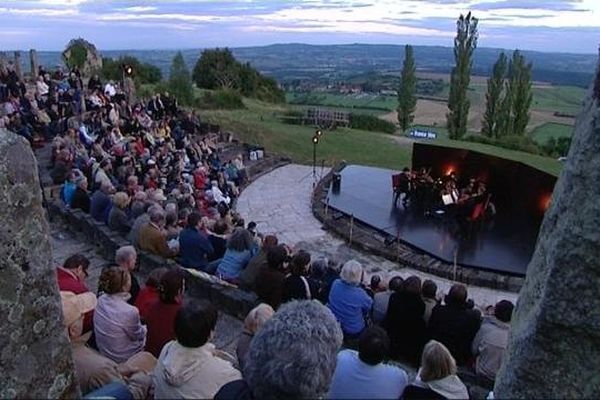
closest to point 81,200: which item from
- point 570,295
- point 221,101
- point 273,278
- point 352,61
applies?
point 273,278

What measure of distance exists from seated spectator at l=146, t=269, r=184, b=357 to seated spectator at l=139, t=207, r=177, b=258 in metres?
3.56

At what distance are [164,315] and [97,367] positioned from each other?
1.11 metres

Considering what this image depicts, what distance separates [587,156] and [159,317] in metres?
3.75

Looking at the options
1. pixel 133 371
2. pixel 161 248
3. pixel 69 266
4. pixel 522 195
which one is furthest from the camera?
pixel 522 195

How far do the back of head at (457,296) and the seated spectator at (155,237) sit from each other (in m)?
4.35

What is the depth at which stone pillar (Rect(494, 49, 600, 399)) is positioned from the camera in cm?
246

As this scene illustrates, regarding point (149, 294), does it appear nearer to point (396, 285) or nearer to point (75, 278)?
point (75, 278)

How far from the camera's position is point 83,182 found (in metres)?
11.0

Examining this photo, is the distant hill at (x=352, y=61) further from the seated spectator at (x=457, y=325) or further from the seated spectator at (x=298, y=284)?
the seated spectator at (x=457, y=325)

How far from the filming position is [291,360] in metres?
→ 2.71

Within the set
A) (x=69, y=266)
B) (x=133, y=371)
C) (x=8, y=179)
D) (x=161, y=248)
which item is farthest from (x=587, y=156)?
(x=161, y=248)

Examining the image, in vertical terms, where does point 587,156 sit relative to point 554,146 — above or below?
above

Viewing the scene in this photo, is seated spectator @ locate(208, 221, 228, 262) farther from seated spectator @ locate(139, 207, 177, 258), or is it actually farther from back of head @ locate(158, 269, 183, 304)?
back of head @ locate(158, 269, 183, 304)

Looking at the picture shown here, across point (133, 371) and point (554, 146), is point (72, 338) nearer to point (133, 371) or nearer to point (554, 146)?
point (133, 371)
